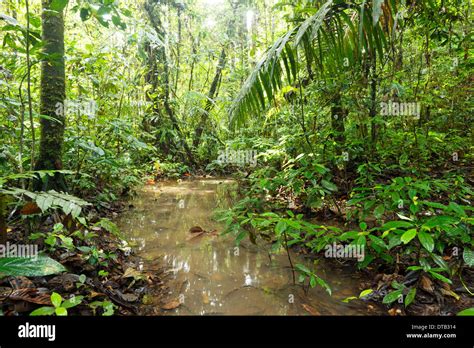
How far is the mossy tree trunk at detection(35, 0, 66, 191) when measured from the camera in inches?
132

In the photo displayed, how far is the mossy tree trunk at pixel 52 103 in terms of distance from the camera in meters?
3.35

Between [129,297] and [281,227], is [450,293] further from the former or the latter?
[129,297]

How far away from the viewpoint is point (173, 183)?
7965 millimetres

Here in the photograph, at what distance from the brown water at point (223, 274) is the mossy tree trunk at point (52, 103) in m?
1.16

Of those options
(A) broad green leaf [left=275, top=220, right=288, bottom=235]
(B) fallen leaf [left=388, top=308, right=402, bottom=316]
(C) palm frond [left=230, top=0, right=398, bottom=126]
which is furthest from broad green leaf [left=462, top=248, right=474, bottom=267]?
(C) palm frond [left=230, top=0, right=398, bottom=126]

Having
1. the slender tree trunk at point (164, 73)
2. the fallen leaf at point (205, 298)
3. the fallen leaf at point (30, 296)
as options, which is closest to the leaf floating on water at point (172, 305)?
the fallen leaf at point (205, 298)

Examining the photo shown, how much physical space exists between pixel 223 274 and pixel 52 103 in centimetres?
269

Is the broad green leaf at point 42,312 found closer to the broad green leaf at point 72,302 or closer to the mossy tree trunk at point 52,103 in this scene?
the broad green leaf at point 72,302

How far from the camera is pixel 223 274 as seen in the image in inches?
109

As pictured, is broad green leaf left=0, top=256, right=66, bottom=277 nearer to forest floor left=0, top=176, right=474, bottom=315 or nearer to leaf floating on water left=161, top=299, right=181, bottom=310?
forest floor left=0, top=176, right=474, bottom=315

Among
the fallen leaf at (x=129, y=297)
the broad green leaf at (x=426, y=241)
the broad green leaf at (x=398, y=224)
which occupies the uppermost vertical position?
the broad green leaf at (x=398, y=224)

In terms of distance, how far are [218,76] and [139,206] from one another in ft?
23.1

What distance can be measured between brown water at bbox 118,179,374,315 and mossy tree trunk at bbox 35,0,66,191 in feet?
3.80
